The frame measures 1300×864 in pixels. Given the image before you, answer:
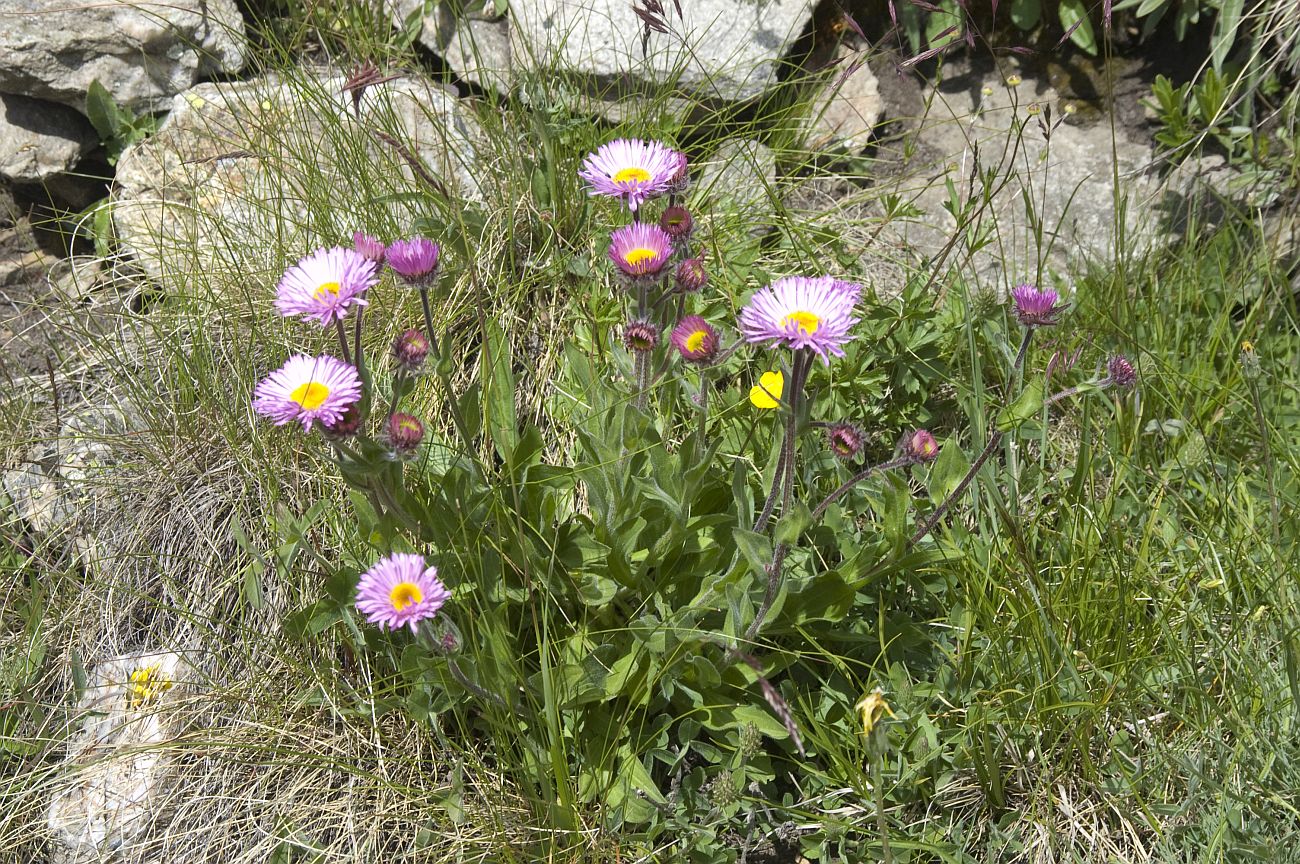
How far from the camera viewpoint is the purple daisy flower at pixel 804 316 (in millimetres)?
1469

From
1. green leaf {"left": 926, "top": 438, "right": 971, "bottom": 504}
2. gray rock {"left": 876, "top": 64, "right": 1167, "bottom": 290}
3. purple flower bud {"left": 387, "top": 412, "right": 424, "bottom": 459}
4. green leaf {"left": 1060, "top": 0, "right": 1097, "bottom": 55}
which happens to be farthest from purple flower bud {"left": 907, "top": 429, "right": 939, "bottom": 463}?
green leaf {"left": 1060, "top": 0, "right": 1097, "bottom": 55}

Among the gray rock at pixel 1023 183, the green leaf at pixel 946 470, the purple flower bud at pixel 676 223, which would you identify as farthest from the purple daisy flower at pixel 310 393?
the gray rock at pixel 1023 183

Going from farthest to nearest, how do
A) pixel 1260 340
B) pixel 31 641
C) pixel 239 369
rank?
1. pixel 1260 340
2. pixel 239 369
3. pixel 31 641

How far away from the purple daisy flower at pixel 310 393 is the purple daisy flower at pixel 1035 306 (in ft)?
3.73

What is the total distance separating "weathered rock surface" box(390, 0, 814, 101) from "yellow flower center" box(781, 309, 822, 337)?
69.2 inches

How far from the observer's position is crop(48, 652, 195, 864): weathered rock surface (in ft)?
6.63

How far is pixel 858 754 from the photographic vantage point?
1871 millimetres

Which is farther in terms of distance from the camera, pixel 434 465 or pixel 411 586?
pixel 434 465

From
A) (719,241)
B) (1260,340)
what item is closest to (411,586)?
(719,241)

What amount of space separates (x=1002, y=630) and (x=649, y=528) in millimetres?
666

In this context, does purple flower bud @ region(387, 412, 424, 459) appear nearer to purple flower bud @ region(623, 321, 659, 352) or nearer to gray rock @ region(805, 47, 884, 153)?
purple flower bud @ region(623, 321, 659, 352)

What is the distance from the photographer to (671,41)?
10.3 feet

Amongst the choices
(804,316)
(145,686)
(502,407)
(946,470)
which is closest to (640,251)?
(804,316)

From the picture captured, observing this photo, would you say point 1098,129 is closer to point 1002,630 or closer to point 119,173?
point 1002,630
